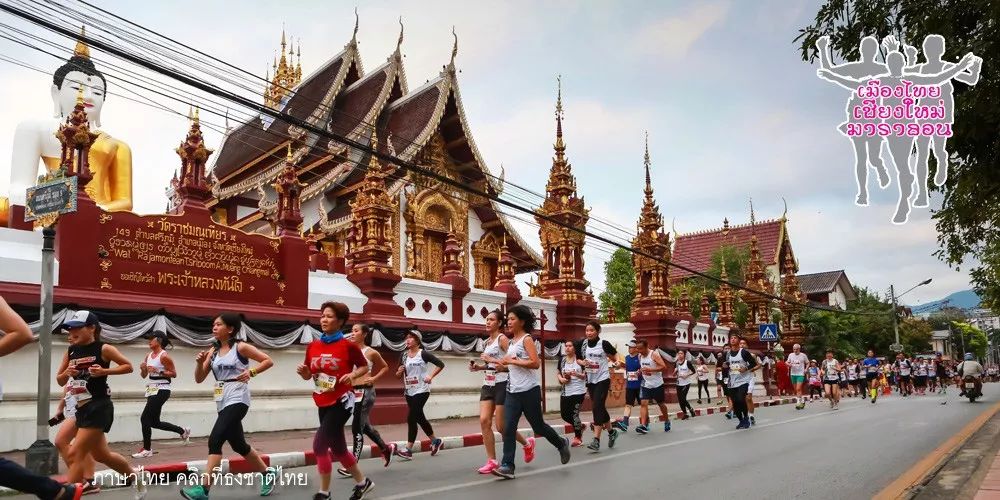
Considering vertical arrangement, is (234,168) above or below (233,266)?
above

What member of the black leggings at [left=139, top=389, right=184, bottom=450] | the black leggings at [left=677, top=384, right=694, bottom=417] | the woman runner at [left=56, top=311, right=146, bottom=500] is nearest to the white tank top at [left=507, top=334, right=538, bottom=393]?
the woman runner at [left=56, top=311, right=146, bottom=500]

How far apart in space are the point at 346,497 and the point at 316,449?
97cm

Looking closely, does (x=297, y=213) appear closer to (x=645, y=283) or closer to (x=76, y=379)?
(x=76, y=379)

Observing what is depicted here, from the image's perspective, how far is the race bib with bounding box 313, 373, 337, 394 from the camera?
21.6ft

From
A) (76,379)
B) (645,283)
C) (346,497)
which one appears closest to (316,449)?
(346,497)

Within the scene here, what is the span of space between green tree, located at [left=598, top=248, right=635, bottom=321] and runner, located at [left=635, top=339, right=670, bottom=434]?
2819 centimetres

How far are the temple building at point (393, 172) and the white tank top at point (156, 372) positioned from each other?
1460 cm

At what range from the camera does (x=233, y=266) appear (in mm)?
13711

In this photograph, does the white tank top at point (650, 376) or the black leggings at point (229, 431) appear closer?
the black leggings at point (229, 431)

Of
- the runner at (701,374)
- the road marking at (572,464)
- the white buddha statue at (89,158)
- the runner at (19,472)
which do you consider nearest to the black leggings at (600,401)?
the road marking at (572,464)

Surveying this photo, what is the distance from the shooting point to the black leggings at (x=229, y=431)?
6492 millimetres

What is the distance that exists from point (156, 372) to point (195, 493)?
392 cm

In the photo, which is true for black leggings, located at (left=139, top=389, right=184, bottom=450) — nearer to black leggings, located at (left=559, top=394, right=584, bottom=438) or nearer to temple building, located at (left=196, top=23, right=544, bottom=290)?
black leggings, located at (left=559, top=394, right=584, bottom=438)

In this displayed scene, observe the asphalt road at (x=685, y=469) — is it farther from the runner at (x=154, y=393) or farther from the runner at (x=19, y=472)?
the runner at (x=19, y=472)
